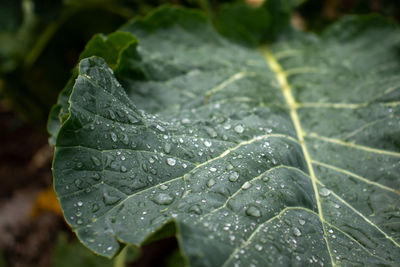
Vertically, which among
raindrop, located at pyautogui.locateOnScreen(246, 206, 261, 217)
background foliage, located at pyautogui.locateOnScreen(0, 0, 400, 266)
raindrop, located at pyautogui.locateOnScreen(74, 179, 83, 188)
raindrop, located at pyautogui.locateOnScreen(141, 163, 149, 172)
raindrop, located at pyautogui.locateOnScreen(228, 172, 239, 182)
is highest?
raindrop, located at pyautogui.locateOnScreen(228, 172, 239, 182)

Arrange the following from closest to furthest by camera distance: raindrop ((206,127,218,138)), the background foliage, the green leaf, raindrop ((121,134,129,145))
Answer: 1. the green leaf
2. raindrop ((121,134,129,145))
3. raindrop ((206,127,218,138))
4. the background foliage

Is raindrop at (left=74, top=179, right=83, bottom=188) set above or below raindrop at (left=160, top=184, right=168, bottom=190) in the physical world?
below

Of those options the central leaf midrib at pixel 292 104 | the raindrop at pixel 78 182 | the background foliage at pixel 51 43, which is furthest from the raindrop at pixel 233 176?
the background foliage at pixel 51 43

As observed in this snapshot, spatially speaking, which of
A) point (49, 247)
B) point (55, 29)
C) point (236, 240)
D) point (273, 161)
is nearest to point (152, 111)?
point (273, 161)

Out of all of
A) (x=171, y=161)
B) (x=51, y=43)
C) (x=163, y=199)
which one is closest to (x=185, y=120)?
(x=171, y=161)

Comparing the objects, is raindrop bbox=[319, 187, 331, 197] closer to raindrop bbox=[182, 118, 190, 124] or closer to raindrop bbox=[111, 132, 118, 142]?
raindrop bbox=[182, 118, 190, 124]

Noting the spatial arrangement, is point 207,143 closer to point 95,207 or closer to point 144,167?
point 144,167

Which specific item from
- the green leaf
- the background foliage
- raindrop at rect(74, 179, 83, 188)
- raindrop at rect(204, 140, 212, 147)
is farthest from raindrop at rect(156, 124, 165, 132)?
the background foliage
